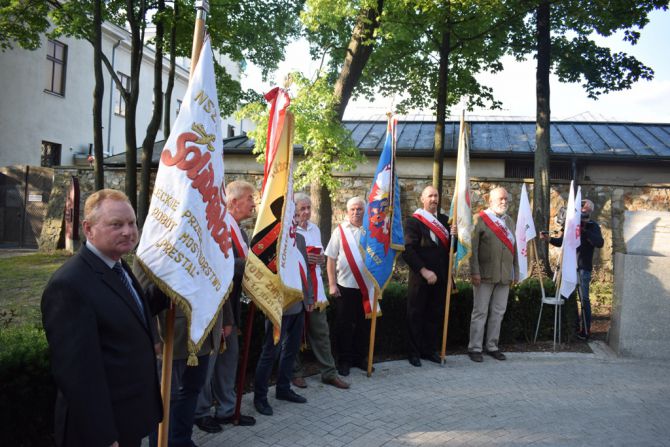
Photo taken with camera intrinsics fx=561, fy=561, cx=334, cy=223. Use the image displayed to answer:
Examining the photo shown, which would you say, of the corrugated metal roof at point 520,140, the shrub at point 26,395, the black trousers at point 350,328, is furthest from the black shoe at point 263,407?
the corrugated metal roof at point 520,140

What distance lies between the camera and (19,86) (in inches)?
826

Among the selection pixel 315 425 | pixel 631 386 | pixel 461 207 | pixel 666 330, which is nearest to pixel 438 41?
pixel 461 207

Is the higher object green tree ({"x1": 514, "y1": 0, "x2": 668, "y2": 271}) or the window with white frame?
the window with white frame

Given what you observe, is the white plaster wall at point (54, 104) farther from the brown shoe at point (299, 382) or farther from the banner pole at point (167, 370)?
the banner pole at point (167, 370)

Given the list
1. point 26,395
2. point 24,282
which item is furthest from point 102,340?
point 24,282

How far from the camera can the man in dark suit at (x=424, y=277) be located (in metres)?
6.86

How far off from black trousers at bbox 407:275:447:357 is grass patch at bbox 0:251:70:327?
4.41m

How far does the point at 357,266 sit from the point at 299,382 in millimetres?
1463

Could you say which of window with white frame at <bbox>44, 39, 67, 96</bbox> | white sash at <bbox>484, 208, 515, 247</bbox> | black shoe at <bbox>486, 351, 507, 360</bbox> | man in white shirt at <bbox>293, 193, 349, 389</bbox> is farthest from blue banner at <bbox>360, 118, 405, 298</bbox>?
window with white frame at <bbox>44, 39, 67, 96</bbox>

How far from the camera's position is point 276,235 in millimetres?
4531

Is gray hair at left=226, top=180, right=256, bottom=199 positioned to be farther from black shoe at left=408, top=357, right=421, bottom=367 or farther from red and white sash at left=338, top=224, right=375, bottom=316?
black shoe at left=408, top=357, right=421, bottom=367

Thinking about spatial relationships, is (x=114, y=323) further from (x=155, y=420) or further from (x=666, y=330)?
(x=666, y=330)

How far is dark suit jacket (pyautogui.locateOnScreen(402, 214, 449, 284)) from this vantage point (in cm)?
686

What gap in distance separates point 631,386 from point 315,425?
383 cm
